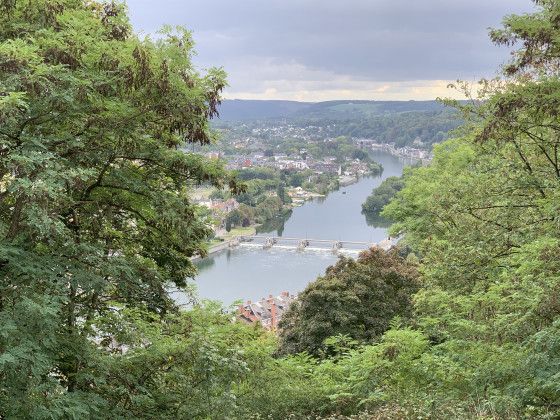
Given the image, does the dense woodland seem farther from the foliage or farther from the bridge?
the foliage

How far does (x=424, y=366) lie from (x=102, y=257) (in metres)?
3.50

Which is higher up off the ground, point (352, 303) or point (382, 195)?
point (352, 303)

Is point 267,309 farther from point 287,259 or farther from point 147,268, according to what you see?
point 147,268

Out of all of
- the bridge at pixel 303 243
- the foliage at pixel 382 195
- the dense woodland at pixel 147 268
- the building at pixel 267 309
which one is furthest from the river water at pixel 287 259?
the dense woodland at pixel 147 268

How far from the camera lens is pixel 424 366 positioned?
5.99m

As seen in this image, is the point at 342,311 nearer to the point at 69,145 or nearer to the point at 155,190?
the point at 155,190

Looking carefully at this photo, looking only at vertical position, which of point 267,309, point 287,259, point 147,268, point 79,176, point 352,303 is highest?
point 79,176

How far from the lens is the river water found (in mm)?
43125

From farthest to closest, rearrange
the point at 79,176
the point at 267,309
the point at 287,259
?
the point at 287,259 → the point at 267,309 → the point at 79,176

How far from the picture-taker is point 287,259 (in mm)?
53125

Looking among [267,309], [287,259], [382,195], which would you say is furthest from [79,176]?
[382,195]

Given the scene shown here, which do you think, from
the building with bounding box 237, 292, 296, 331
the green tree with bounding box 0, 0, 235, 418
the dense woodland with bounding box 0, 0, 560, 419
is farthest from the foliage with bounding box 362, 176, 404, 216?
the green tree with bounding box 0, 0, 235, 418

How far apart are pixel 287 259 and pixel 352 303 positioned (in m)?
41.0

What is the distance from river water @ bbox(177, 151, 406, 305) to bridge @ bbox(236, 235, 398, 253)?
32.2 inches
